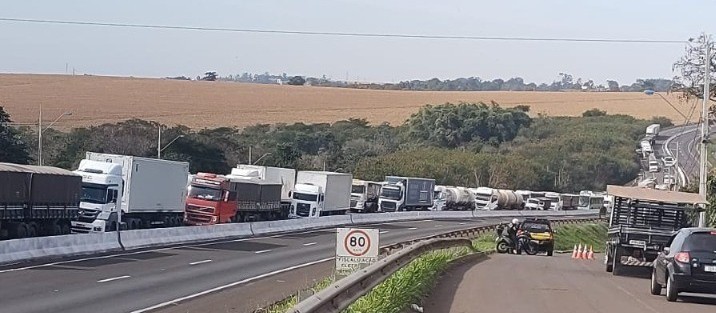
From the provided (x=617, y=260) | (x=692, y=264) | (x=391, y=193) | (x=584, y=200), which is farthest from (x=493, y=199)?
(x=692, y=264)

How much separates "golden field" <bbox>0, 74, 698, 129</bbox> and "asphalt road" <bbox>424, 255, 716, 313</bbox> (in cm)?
4823

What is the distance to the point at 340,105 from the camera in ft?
451

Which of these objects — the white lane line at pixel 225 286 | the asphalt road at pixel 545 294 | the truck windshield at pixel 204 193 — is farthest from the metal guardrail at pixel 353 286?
the truck windshield at pixel 204 193

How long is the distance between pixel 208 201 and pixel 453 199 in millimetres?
46967

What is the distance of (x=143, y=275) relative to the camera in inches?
1117

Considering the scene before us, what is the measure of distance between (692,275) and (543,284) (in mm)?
4886

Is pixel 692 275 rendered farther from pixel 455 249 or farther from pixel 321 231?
pixel 321 231

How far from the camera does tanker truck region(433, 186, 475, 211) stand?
10088 cm

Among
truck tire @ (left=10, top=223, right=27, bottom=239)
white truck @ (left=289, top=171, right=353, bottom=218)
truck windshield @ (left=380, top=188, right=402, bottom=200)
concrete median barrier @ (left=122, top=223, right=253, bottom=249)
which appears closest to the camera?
truck tire @ (left=10, top=223, right=27, bottom=239)

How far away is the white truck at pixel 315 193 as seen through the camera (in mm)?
→ 72500

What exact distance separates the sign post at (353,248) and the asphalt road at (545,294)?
134 centimetres

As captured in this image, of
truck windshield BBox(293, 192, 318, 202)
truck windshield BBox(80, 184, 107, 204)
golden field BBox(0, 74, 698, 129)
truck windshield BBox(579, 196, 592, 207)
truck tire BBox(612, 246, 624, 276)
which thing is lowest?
truck windshield BBox(579, 196, 592, 207)

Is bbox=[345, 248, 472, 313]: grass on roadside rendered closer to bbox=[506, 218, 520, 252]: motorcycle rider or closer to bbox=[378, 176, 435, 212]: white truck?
bbox=[506, 218, 520, 252]: motorcycle rider

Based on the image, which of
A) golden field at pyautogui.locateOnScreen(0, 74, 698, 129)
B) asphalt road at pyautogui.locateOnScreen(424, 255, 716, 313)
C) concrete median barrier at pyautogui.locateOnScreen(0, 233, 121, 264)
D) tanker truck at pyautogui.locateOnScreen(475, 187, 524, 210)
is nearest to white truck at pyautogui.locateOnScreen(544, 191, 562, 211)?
tanker truck at pyautogui.locateOnScreen(475, 187, 524, 210)
